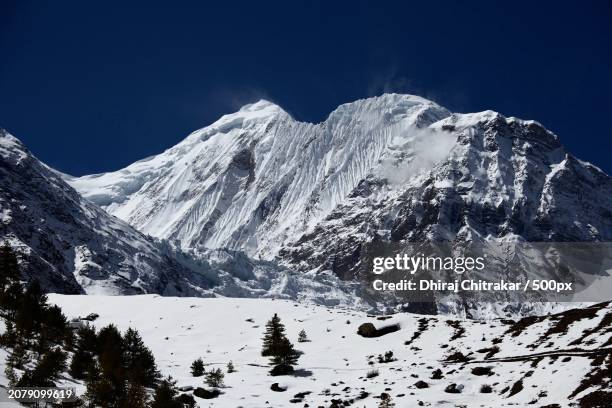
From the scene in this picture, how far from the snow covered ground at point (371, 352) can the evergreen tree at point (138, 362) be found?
365 cm

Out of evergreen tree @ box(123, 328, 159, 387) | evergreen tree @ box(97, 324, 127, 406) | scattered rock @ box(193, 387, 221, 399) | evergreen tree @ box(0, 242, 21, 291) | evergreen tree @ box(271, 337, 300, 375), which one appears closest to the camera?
evergreen tree @ box(97, 324, 127, 406)

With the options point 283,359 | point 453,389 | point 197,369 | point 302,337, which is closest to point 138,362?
point 197,369

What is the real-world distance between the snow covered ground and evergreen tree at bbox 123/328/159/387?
12.0ft

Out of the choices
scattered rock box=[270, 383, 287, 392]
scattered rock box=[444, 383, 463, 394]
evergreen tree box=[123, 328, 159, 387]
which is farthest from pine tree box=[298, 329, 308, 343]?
scattered rock box=[444, 383, 463, 394]

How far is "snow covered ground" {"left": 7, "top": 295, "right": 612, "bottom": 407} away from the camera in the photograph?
4478 centimetres

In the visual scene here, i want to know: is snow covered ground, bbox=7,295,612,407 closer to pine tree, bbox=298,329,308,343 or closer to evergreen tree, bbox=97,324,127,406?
pine tree, bbox=298,329,308,343

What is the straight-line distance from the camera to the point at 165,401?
130 feet

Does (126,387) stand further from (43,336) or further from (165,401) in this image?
(43,336)

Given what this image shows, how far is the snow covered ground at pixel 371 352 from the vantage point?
147 feet

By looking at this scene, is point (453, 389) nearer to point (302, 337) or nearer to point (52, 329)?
point (302, 337)

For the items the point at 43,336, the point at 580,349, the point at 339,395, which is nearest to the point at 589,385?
the point at 580,349

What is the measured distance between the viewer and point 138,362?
51219mm

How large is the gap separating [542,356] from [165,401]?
2568 centimetres

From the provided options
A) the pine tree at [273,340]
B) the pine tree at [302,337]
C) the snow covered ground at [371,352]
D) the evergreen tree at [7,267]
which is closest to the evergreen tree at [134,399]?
the snow covered ground at [371,352]
